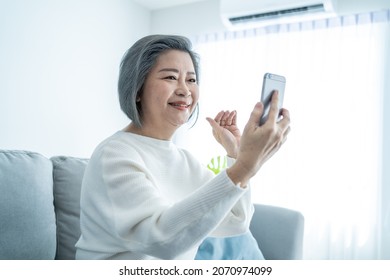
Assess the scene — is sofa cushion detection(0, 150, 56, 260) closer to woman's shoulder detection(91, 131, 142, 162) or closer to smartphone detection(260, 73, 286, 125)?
woman's shoulder detection(91, 131, 142, 162)

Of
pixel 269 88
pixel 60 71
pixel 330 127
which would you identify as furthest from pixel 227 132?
pixel 60 71

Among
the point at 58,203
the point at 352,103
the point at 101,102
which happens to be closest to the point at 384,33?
the point at 352,103

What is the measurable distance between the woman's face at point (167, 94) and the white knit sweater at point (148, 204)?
0.07m

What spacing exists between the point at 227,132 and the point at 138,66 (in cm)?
36

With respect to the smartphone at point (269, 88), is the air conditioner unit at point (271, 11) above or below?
above

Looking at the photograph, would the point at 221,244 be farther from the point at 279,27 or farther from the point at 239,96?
the point at 279,27

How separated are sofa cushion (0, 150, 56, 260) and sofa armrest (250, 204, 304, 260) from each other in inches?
45.5

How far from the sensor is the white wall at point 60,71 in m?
2.57

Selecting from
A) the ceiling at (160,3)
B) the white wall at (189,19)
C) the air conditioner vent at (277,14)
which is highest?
the ceiling at (160,3)

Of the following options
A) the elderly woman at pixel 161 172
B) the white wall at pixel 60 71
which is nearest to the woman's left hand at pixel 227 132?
the elderly woman at pixel 161 172

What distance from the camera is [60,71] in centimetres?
290

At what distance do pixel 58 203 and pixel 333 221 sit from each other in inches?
79.9

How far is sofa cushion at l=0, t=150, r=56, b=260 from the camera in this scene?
1436mm

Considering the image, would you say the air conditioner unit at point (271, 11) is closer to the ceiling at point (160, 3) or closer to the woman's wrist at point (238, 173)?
the ceiling at point (160, 3)
